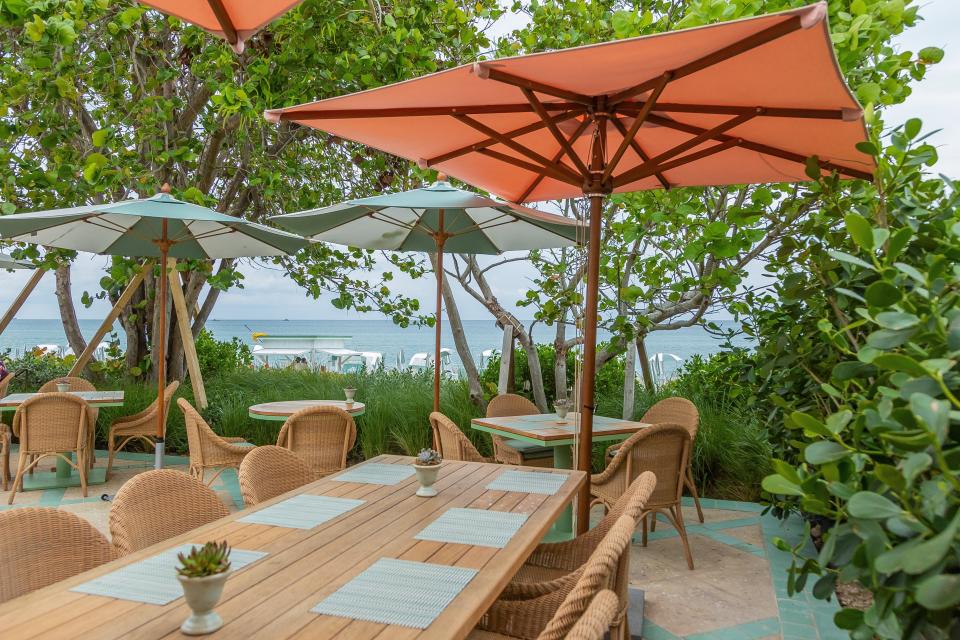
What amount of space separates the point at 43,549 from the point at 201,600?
0.88m

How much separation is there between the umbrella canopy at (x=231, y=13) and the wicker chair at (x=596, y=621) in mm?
1953

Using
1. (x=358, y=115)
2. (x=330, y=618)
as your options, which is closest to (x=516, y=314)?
(x=358, y=115)

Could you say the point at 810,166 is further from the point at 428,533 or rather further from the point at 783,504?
the point at 783,504

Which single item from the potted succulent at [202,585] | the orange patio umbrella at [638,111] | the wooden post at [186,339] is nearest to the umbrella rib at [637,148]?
the orange patio umbrella at [638,111]

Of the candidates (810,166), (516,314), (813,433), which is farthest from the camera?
(516,314)

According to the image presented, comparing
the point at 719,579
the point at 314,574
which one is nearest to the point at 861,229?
the point at 314,574

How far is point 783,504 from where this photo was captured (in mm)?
3926

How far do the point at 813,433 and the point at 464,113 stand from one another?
242cm

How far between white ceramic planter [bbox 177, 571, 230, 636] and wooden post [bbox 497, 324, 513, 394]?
585 cm

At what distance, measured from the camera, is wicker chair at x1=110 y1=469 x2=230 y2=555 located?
7.89ft

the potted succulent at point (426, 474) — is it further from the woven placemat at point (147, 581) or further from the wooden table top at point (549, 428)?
the wooden table top at point (549, 428)

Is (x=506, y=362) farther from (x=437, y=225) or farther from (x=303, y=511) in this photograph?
(x=303, y=511)

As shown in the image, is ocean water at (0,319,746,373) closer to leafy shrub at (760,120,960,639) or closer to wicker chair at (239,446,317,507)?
wicker chair at (239,446,317,507)

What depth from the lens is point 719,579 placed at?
13.4 feet
